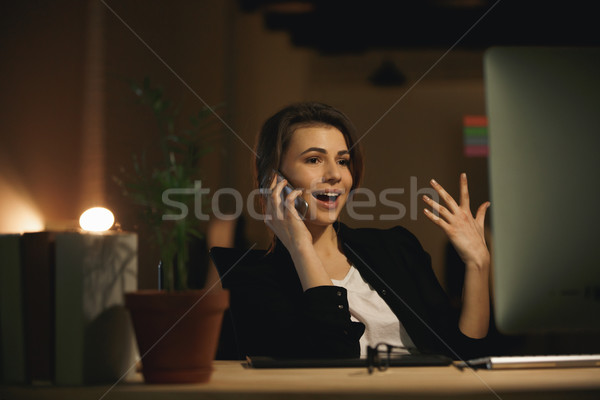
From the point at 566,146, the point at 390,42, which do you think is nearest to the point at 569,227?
the point at 566,146

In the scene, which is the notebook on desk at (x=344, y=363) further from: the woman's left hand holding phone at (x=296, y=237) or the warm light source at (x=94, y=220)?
the warm light source at (x=94, y=220)

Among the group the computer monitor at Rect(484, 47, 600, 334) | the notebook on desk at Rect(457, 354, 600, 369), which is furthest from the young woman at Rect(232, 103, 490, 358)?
the computer monitor at Rect(484, 47, 600, 334)

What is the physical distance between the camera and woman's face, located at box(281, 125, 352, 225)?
5.37 ft

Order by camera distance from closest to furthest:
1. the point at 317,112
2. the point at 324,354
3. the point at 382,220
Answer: the point at 324,354 → the point at 317,112 → the point at 382,220

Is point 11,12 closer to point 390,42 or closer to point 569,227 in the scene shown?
point 390,42

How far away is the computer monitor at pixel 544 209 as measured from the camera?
67cm

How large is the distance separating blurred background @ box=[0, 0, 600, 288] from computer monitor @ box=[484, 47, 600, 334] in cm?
166

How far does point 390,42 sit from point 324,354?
1730mm

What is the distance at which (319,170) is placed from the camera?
1.66m

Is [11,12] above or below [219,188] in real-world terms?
above

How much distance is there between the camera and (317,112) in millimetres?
1756

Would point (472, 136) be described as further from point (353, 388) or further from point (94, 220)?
point (353, 388)

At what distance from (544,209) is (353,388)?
0.33 metres

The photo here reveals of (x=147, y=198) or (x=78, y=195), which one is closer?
(x=147, y=198)
